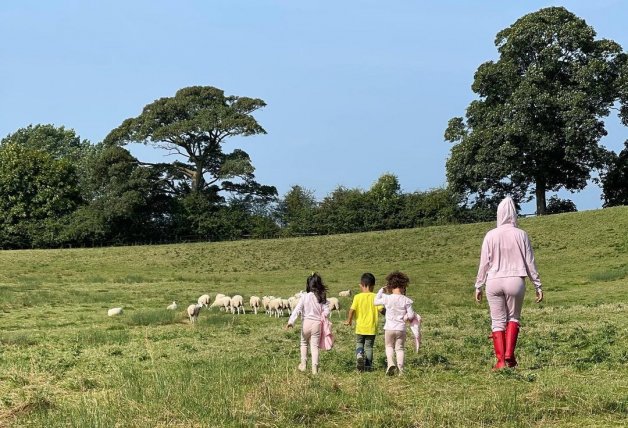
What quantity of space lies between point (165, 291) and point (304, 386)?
23.9 m

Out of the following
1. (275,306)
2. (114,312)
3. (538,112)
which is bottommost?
(114,312)

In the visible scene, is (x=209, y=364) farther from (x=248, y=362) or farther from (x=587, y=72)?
(x=587, y=72)

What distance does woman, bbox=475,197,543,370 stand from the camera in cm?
949

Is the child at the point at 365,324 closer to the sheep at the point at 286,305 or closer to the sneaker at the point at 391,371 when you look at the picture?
the sneaker at the point at 391,371

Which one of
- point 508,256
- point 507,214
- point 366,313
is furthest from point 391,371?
point 507,214

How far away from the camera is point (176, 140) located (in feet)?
220

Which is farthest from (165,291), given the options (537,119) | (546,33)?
(546,33)

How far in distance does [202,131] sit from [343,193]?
19770mm

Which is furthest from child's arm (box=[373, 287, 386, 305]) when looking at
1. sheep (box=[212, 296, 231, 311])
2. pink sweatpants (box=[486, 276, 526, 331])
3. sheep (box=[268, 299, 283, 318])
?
sheep (box=[212, 296, 231, 311])

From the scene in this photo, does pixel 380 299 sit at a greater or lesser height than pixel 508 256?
lesser

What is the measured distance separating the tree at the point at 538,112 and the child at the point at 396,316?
41163 mm

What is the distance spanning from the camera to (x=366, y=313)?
1116cm

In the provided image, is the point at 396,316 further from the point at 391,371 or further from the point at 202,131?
the point at 202,131

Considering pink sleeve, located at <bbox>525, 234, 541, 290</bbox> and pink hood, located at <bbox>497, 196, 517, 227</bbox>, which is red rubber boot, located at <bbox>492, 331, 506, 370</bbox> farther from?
pink hood, located at <bbox>497, 196, 517, 227</bbox>
